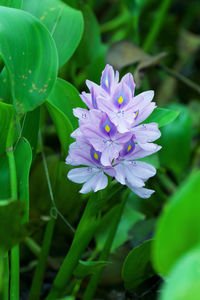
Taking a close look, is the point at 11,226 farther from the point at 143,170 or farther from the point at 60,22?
the point at 60,22

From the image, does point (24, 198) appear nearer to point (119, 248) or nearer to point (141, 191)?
point (141, 191)

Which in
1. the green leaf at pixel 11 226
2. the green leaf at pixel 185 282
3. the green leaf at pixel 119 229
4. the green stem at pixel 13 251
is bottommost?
the green leaf at pixel 119 229

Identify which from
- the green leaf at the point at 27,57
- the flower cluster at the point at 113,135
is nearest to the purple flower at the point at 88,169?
the flower cluster at the point at 113,135

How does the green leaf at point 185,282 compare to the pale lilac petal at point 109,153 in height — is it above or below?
above

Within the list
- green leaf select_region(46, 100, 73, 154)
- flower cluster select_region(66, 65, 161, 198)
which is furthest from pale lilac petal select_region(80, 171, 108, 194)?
green leaf select_region(46, 100, 73, 154)

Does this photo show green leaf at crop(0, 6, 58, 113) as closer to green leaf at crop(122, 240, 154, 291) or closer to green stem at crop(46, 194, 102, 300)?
green stem at crop(46, 194, 102, 300)

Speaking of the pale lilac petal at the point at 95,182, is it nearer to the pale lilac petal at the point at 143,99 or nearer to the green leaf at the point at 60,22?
the pale lilac petal at the point at 143,99

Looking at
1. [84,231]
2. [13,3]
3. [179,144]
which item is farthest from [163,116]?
[179,144]
